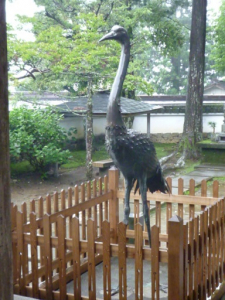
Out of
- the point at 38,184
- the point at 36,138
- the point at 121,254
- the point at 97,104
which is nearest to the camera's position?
the point at 121,254

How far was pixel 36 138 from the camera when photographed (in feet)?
35.9

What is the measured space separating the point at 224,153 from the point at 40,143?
6.08m

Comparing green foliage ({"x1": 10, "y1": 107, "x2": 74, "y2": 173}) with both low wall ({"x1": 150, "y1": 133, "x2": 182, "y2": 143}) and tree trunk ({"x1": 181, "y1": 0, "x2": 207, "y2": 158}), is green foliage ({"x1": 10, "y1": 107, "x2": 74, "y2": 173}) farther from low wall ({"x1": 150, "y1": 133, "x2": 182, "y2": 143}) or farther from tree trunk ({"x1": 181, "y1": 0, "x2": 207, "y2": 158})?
low wall ({"x1": 150, "y1": 133, "x2": 182, "y2": 143})

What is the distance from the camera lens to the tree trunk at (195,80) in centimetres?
1376

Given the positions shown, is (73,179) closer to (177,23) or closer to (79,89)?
(79,89)

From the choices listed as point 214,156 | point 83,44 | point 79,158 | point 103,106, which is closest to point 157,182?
point 83,44

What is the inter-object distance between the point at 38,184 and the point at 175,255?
8.05 metres

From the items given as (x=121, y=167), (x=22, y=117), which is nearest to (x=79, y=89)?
(x=22, y=117)

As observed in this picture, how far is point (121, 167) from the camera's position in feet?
13.7

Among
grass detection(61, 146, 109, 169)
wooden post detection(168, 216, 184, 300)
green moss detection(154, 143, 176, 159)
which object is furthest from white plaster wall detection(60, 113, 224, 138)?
wooden post detection(168, 216, 184, 300)

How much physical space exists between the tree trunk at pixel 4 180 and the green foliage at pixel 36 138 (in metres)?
8.37

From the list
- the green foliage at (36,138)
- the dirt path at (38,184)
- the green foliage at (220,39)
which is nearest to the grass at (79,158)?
the dirt path at (38,184)

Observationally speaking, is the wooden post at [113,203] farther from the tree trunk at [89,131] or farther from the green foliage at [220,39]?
the green foliage at [220,39]

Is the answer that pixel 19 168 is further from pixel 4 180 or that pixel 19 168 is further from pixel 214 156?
pixel 4 180
